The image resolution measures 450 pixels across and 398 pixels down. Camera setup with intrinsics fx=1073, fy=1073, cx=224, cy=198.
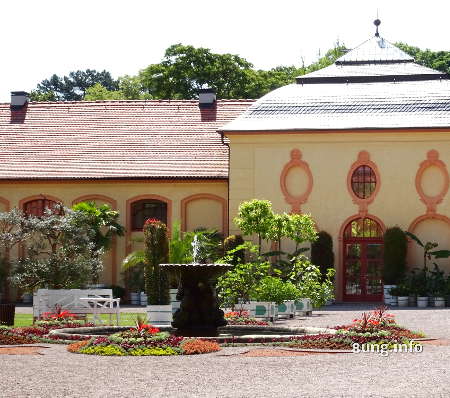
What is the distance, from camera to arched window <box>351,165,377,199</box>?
34.0 m

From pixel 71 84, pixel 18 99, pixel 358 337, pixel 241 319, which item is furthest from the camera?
pixel 71 84

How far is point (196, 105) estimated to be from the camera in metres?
39.8

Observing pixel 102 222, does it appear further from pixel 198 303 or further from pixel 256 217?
pixel 198 303

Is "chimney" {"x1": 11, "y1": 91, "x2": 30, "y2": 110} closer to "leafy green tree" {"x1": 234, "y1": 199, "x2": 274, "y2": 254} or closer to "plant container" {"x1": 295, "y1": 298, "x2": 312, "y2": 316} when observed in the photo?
"leafy green tree" {"x1": 234, "y1": 199, "x2": 274, "y2": 254}

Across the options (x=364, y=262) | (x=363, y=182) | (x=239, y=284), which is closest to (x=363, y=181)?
(x=363, y=182)

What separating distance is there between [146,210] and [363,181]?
7.41 meters

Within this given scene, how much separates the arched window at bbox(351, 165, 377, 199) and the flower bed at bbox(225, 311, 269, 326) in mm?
12139

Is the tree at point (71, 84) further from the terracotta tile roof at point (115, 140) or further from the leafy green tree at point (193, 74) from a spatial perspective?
the terracotta tile roof at point (115, 140)

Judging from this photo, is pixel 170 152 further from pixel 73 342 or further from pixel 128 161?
pixel 73 342

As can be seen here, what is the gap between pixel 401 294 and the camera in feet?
105

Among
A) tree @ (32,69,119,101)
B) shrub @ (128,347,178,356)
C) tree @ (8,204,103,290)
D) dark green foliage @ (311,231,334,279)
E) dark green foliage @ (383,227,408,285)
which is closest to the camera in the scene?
shrub @ (128,347,178,356)

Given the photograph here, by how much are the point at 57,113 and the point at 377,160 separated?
13.1m

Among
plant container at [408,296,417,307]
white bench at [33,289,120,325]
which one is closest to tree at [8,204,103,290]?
white bench at [33,289,120,325]

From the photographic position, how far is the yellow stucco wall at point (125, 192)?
35.6m
